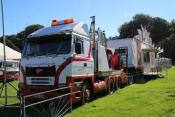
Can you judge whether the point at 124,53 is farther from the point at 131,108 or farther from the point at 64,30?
the point at 131,108

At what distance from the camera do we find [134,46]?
1030 inches

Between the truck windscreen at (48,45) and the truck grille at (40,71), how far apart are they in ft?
2.11

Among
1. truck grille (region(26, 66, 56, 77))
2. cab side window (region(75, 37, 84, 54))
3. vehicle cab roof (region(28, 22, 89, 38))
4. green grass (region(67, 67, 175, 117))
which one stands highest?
vehicle cab roof (region(28, 22, 89, 38))

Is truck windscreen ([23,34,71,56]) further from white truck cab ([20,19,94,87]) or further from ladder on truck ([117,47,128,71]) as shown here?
ladder on truck ([117,47,128,71])

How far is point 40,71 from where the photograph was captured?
497 inches

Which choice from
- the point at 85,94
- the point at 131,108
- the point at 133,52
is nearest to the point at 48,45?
the point at 85,94

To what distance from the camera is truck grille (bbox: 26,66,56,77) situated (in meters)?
12.4

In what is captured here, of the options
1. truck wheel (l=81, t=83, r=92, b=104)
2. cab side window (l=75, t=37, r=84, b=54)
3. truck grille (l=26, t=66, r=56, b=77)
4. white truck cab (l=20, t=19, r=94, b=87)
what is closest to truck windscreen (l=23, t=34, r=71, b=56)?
white truck cab (l=20, t=19, r=94, b=87)

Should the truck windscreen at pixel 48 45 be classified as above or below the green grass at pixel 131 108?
above

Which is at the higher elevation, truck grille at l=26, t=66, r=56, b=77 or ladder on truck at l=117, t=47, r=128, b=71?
ladder on truck at l=117, t=47, r=128, b=71

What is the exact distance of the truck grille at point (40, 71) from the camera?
12414mm

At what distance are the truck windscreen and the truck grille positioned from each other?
2.11 feet

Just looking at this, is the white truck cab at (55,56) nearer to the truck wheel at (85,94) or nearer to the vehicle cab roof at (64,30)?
the vehicle cab roof at (64,30)

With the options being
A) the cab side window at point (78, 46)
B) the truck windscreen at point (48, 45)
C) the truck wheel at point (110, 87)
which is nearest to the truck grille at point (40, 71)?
the truck windscreen at point (48, 45)
